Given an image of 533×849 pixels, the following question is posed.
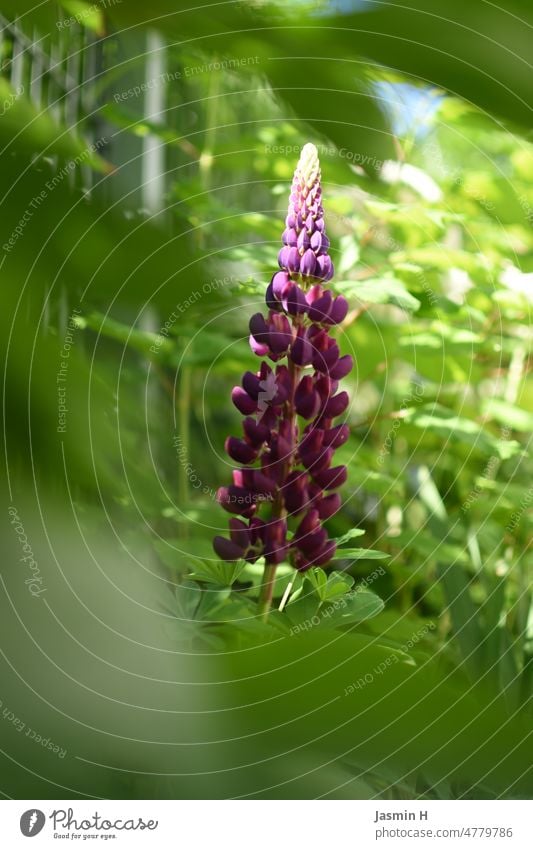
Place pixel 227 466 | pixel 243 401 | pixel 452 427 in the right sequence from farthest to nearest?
pixel 227 466
pixel 452 427
pixel 243 401

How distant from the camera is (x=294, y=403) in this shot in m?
0.72

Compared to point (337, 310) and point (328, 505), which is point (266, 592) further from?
point (337, 310)

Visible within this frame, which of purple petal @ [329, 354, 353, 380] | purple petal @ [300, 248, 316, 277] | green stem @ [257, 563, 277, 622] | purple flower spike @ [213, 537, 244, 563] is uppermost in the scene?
purple petal @ [300, 248, 316, 277]

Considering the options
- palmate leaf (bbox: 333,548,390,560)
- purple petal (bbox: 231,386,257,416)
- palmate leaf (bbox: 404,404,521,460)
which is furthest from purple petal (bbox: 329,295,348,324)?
palmate leaf (bbox: 404,404,521,460)

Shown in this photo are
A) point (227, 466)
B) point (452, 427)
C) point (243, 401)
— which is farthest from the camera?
point (227, 466)

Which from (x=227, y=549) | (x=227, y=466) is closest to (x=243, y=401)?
(x=227, y=549)

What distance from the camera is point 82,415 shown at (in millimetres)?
586

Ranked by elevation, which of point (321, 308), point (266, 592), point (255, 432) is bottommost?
point (266, 592)

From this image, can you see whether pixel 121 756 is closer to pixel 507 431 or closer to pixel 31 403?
pixel 31 403

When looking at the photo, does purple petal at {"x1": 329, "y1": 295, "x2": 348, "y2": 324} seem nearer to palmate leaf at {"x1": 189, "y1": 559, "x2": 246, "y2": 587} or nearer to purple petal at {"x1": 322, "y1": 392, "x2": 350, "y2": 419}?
purple petal at {"x1": 322, "y1": 392, "x2": 350, "y2": 419}

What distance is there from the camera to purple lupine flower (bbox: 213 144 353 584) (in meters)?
0.71

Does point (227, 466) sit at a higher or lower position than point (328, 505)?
higher

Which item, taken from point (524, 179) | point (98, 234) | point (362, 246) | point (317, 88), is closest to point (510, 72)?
point (317, 88)

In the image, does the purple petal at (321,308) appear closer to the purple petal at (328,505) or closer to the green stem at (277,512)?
the green stem at (277,512)
